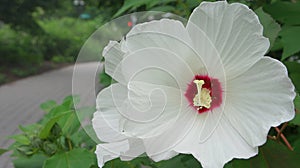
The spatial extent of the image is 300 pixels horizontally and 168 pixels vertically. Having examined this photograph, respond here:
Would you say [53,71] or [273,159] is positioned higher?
[273,159]

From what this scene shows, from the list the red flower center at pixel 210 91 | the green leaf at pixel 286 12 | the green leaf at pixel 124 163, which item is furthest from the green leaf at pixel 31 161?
the green leaf at pixel 286 12

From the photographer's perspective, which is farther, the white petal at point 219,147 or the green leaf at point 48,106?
the green leaf at point 48,106

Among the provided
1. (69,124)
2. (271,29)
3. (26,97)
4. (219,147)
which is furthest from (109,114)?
(26,97)

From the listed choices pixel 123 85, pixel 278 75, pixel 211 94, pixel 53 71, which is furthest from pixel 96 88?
pixel 53 71

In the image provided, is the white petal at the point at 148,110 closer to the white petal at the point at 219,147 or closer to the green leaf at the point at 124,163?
the white petal at the point at 219,147

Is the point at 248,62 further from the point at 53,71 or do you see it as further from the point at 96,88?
the point at 53,71

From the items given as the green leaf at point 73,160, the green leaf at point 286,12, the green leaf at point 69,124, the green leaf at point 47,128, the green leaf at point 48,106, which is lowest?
the green leaf at point 48,106

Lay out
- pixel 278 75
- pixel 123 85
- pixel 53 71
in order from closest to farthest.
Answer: pixel 278 75
pixel 123 85
pixel 53 71

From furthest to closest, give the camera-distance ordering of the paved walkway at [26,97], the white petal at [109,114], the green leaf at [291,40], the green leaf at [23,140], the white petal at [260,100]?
the paved walkway at [26,97] → the green leaf at [23,140] → the green leaf at [291,40] → the white petal at [109,114] → the white petal at [260,100]

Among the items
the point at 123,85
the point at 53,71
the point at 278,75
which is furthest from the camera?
the point at 53,71
